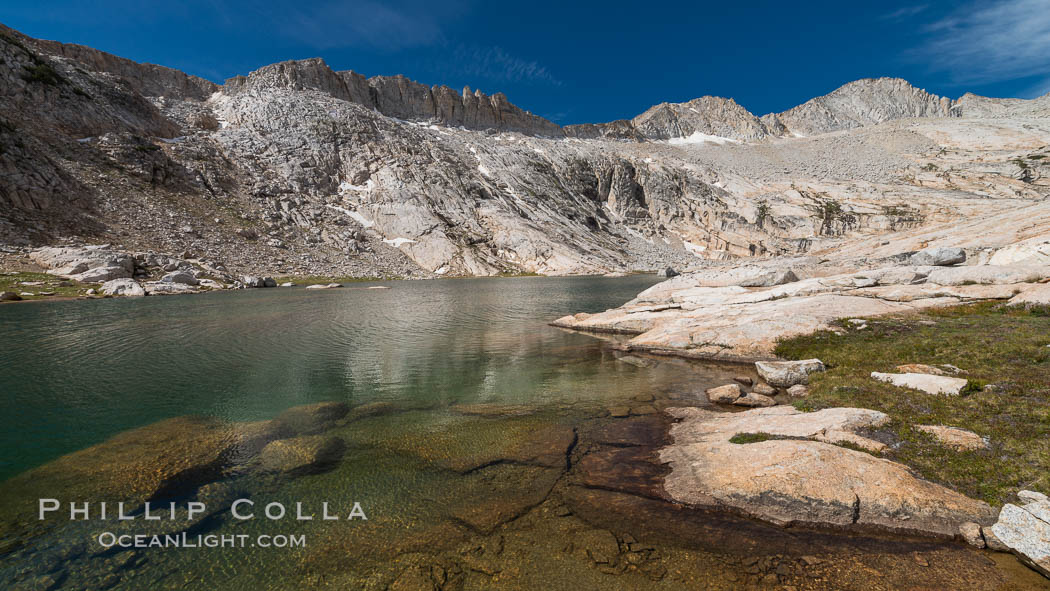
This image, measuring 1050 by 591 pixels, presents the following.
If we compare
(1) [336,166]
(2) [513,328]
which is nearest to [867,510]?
(2) [513,328]

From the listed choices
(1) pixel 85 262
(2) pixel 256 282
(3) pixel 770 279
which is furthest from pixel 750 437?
(1) pixel 85 262

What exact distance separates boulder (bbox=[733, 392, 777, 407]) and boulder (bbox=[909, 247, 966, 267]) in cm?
2975

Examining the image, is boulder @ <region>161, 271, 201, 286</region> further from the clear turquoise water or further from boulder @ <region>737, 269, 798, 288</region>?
boulder @ <region>737, 269, 798, 288</region>

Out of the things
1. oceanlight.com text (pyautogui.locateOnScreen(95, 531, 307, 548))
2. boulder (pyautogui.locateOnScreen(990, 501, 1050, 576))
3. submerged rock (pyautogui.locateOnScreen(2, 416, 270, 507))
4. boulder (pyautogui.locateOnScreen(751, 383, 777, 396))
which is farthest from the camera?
boulder (pyautogui.locateOnScreen(751, 383, 777, 396))

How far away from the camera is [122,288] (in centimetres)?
6456

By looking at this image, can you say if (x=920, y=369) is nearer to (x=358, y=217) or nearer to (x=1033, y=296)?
(x=1033, y=296)

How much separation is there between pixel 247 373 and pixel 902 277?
47377mm

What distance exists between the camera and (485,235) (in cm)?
14200

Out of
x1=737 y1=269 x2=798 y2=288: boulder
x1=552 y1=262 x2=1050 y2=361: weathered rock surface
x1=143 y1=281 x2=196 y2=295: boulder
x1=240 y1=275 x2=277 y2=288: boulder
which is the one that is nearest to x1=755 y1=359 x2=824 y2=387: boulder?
x1=552 y1=262 x2=1050 y2=361: weathered rock surface

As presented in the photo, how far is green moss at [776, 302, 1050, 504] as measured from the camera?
9.47 m

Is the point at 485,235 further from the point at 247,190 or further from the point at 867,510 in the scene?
the point at 867,510

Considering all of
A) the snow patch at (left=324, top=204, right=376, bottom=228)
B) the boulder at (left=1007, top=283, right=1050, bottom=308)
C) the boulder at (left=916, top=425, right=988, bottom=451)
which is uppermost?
the snow patch at (left=324, top=204, right=376, bottom=228)

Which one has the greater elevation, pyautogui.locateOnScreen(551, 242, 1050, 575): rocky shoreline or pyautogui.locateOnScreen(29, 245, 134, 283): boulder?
pyautogui.locateOnScreen(29, 245, 134, 283): boulder

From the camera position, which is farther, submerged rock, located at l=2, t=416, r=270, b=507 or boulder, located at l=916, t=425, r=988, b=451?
submerged rock, located at l=2, t=416, r=270, b=507
